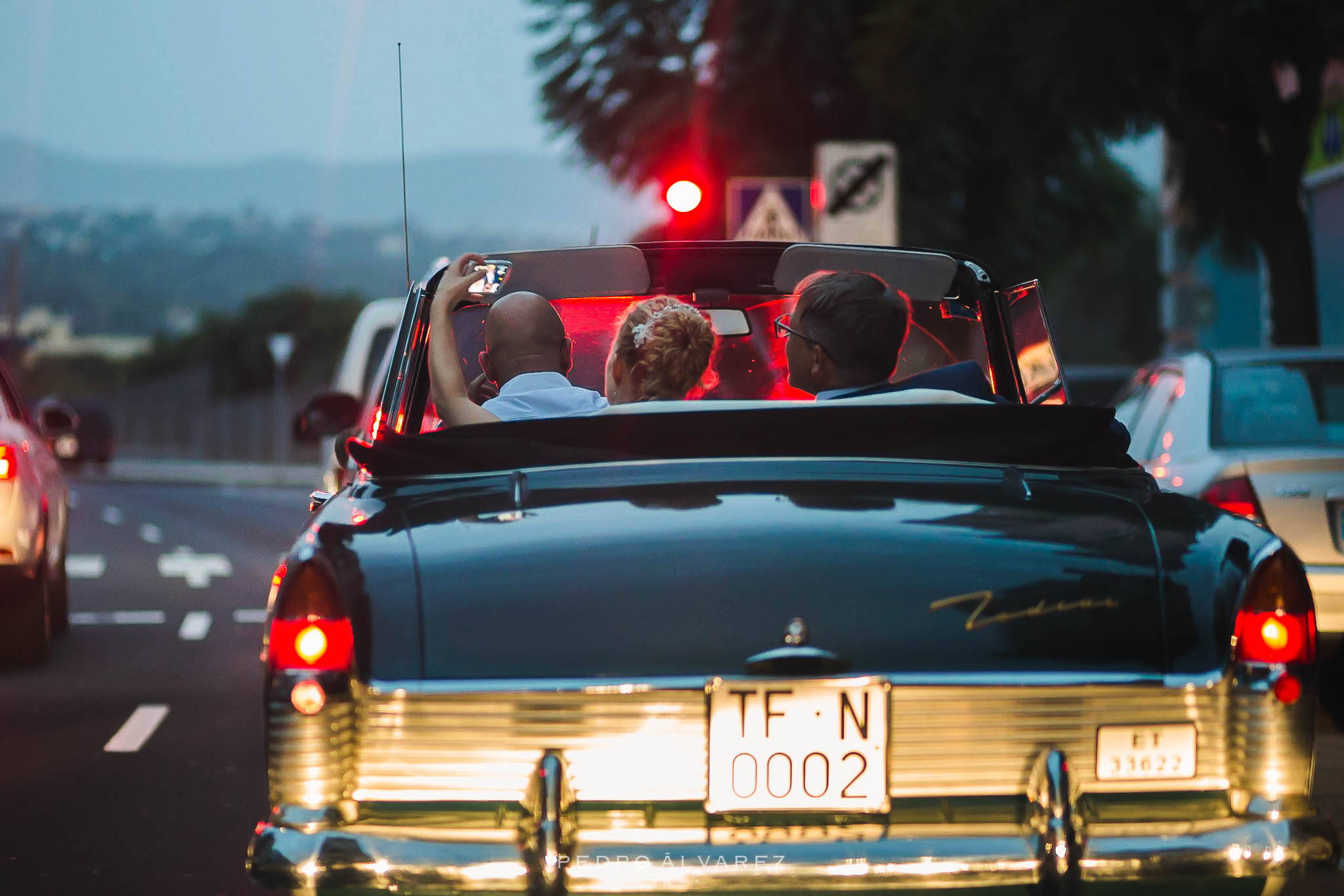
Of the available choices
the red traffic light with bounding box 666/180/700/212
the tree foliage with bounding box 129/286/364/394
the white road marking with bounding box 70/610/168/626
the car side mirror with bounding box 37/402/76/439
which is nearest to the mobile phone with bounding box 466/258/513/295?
the red traffic light with bounding box 666/180/700/212

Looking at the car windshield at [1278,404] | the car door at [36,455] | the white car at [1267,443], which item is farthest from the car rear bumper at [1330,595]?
the car door at [36,455]

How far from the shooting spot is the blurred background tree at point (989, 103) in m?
15.4

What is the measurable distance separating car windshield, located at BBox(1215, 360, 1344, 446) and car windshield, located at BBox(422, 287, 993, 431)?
3416 millimetres

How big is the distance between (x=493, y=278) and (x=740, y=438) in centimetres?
133

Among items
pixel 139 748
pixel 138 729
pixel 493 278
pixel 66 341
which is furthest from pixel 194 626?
pixel 66 341

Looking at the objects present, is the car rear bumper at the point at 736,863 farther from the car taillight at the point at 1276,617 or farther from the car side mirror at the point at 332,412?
the car side mirror at the point at 332,412

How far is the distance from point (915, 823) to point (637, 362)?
1.49 metres

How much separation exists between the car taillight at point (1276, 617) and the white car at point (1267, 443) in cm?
403

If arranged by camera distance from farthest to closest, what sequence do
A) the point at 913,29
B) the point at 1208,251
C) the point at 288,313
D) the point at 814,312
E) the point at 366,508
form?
the point at 288,313
the point at 1208,251
the point at 913,29
the point at 814,312
the point at 366,508

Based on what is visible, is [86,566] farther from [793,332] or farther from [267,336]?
[267,336]

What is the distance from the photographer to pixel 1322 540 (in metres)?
7.50

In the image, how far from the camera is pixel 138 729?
7.63 meters

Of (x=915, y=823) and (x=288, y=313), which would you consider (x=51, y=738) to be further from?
(x=288, y=313)

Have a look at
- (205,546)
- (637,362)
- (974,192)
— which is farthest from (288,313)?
(637,362)
